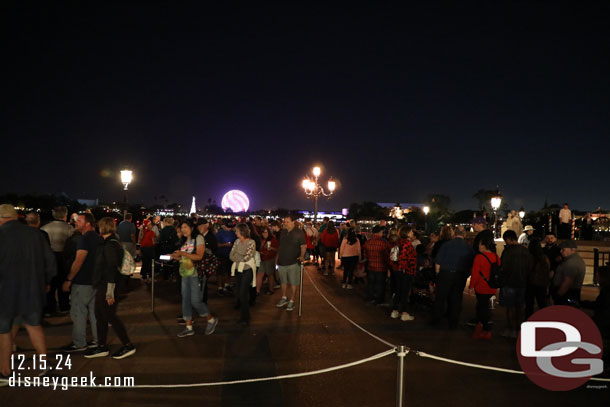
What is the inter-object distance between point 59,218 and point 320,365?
237 inches

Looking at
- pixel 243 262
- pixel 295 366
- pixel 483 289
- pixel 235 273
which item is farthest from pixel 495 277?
pixel 235 273

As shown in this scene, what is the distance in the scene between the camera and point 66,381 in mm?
5094

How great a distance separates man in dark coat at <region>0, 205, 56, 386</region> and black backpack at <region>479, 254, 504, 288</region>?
6.66m

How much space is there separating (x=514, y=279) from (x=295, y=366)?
4157 mm

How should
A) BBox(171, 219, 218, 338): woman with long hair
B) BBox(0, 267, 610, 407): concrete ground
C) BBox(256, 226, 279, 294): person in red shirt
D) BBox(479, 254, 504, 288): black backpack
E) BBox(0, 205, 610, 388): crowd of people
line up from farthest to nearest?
BBox(256, 226, 279, 294): person in red shirt → BBox(479, 254, 504, 288): black backpack → BBox(171, 219, 218, 338): woman with long hair → BBox(0, 205, 610, 388): crowd of people → BBox(0, 267, 610, 407): concrete ground

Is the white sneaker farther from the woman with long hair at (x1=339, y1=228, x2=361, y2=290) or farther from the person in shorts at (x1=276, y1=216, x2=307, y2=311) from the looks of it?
the woman with long hair at (x1=339, y1=228, x2=361, y2=290)

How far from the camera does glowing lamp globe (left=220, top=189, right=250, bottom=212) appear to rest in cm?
3694

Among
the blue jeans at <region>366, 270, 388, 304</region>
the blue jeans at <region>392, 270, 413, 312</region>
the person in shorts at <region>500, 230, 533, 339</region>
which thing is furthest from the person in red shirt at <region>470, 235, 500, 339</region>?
the blue jeans at <region>366, 270, 388, 304</region>

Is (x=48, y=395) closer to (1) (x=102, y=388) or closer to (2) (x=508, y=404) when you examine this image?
(1) (x=102, y=388)

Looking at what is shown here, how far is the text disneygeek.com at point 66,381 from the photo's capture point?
4.94 metres

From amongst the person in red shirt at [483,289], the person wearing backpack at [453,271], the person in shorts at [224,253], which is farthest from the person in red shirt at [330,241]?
the person in red shirt at [483,289]

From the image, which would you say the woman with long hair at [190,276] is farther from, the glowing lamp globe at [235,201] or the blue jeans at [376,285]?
the glowing lamp globe at [235,201]

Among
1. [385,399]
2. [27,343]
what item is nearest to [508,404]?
[385,399]

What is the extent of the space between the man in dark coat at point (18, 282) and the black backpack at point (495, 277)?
6659mm
